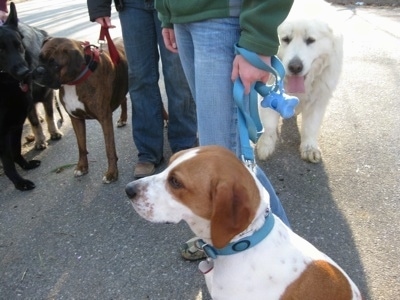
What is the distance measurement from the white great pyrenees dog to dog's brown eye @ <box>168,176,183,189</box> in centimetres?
185

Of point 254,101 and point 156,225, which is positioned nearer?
point 254,101

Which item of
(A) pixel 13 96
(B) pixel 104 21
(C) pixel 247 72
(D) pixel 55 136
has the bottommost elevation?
(D) pixel 55 136

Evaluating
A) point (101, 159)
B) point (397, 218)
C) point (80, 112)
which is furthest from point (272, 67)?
point (101, 159)

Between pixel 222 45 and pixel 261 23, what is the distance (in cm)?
25

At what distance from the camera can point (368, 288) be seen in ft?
7.50

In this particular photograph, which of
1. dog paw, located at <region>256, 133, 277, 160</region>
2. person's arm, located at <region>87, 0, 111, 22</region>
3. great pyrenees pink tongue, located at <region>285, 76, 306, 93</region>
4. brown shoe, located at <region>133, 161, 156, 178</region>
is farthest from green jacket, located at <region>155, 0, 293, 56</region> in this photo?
dog paw, located at <region>256, 133, 277, 160</region>

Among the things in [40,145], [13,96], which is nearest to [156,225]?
[13,96]

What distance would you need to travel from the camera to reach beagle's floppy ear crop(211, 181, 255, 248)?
1.62 metres

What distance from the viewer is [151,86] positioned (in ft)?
11.1

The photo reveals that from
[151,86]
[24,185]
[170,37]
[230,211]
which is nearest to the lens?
A: [230,211]

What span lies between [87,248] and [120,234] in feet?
0.78

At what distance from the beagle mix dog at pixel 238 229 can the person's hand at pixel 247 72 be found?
0.34 m

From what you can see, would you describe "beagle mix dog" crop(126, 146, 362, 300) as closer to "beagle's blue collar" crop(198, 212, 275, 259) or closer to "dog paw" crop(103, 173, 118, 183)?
"beagle's blue collar" crop(198, 212, 275, 259)

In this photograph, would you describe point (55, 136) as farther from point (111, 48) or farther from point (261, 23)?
point (261, 23)
